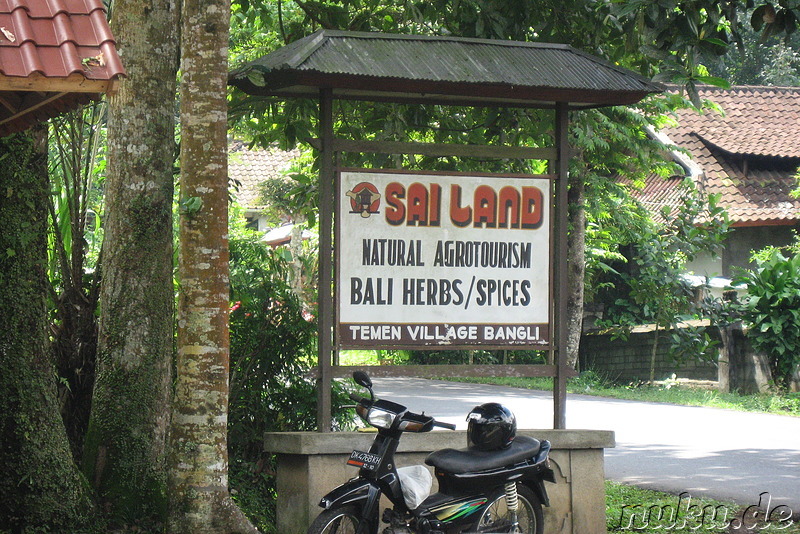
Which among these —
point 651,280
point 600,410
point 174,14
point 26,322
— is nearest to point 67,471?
point 26,322

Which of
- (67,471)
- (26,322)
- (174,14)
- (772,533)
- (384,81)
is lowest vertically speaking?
(772,533)

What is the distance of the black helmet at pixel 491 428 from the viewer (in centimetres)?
618

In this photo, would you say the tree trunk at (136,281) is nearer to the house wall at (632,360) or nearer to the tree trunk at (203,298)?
the tree trunk at (203,298)

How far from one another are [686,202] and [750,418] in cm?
618

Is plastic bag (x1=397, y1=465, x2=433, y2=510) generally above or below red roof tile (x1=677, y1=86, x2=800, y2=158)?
below

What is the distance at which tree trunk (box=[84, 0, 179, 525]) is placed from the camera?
266 inches

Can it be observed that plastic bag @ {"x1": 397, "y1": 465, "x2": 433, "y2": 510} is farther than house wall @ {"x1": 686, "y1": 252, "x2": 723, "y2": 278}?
No

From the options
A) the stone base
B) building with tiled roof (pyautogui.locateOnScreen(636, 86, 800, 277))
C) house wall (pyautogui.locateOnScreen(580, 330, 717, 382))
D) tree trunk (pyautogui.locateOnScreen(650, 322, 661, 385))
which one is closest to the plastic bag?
the stone base

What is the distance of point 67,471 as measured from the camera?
632 cm

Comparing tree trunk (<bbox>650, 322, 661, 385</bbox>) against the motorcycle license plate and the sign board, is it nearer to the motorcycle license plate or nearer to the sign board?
the sign board

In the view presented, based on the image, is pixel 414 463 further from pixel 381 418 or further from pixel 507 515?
pixel 381 418

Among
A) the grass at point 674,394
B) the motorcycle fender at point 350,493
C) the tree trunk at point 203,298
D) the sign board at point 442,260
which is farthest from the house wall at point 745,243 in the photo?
the tree trunk at point 203,298

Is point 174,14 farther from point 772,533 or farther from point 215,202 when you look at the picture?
point 772,533

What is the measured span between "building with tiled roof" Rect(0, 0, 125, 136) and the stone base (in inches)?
111
